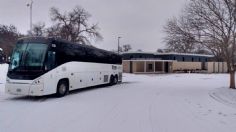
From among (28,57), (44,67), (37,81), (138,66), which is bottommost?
(37,81)

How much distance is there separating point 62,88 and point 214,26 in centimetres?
1281

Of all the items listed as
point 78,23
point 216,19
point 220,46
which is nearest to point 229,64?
point 220,46

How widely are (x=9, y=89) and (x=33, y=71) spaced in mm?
1407

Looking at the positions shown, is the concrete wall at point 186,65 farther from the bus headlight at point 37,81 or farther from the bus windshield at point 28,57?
the bus headlight at point 37,81

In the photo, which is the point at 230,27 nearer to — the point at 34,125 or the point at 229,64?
the point at 229,64

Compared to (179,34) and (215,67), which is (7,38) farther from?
(179,34)

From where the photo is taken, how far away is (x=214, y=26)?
76.5 ft

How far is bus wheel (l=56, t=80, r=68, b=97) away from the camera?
52.6 feet

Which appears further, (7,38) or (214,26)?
(7,38)

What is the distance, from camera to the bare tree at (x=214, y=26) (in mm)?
22828

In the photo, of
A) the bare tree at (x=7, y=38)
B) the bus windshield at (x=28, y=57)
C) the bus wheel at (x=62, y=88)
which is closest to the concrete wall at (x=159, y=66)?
the bare tree at (x=7, y=38)

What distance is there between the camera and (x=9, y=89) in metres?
14.6

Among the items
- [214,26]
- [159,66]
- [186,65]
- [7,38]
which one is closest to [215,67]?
[186,65]

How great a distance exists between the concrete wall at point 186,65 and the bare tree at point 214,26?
45.7m
